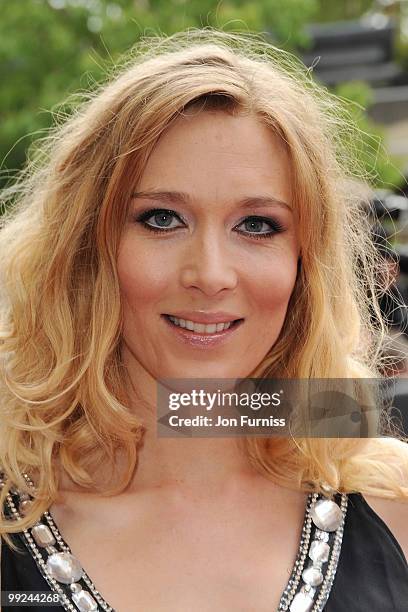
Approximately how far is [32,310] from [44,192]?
0.24 m

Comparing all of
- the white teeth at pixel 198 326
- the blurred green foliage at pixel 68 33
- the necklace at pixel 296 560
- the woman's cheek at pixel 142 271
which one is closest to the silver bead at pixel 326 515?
the necklace at pixel 296 560

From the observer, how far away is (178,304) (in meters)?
1.75

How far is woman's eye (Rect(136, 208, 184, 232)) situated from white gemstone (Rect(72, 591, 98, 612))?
65cm

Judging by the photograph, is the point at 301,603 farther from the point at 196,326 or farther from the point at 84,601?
the point at 196,326

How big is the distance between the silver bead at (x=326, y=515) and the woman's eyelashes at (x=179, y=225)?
54cm

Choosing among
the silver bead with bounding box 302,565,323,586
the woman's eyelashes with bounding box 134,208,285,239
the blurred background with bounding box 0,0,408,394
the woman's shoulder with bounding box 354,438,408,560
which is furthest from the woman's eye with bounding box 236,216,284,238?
the blurred background with bounding box 0,0,408,394

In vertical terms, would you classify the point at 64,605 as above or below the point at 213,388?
below

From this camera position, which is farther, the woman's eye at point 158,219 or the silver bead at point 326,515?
the silver bead at point 326,515

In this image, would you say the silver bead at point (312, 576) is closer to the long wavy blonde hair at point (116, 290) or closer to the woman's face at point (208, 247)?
the long wavy blonde hair at point (116, 290)

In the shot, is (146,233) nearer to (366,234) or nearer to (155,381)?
(155,381)

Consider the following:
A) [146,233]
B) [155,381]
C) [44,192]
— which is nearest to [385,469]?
[155,381]

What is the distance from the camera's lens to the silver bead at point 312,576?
1807 millimetres

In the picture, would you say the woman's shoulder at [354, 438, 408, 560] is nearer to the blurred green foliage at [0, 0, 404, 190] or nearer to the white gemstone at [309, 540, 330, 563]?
the white gemstone at [309, 540, 330, 563]

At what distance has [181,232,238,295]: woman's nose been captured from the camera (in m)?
1.71
